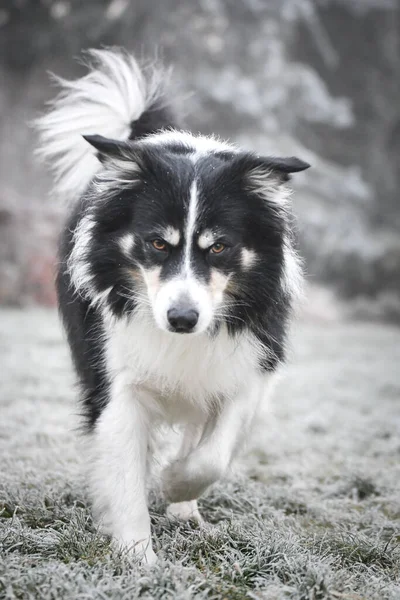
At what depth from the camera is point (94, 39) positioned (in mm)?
13570

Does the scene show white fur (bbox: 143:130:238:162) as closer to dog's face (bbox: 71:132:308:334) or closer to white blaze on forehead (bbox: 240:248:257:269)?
dog's face (bbox: 71:132:308:334)

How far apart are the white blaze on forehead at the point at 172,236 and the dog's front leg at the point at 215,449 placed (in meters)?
0.86

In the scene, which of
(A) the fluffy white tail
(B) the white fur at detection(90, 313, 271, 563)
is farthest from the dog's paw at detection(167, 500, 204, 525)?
(A) the fluffy white tail

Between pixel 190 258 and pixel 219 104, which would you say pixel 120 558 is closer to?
pixel 190 258

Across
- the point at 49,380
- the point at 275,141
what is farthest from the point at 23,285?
the point at 275,141

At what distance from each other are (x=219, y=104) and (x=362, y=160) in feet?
13.1

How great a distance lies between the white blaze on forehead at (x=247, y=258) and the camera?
3248 mm

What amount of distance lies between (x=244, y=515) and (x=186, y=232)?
1.59m

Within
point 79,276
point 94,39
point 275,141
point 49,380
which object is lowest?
point 49,380

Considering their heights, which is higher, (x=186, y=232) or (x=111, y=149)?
(x=111, y=149)

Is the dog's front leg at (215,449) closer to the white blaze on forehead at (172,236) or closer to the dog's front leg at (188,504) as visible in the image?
the dog's front leg at (188,504)

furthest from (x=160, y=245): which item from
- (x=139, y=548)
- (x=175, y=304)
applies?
(x=139, y=548)

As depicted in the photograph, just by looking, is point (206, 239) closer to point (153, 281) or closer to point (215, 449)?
point (153, 281)

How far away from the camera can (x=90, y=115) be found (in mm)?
4324
